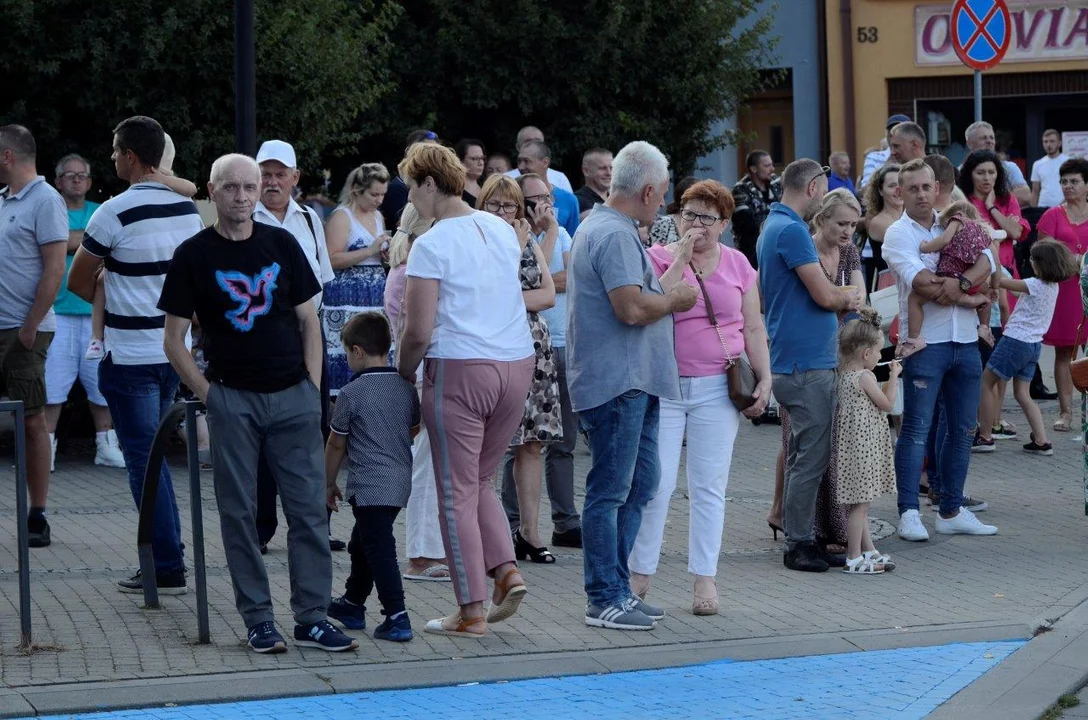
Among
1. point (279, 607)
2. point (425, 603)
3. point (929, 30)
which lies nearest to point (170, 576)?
point (279, 607)

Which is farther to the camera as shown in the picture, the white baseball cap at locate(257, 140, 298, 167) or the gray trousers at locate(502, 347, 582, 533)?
the gray trousers at locate(502, 347, 582, 533)

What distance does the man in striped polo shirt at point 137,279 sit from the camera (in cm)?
757

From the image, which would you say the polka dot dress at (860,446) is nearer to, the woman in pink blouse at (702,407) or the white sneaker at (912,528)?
the white sneaker at (912,528)

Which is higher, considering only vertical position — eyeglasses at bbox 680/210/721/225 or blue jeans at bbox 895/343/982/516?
eyeglasses at bbox 680/210/721/225

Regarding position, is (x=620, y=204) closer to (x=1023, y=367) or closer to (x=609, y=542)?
(x=609, y=542)

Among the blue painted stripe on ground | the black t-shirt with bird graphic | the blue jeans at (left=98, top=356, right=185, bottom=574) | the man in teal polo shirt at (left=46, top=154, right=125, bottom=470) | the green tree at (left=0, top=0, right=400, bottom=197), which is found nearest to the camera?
the blue painted stripe on ground

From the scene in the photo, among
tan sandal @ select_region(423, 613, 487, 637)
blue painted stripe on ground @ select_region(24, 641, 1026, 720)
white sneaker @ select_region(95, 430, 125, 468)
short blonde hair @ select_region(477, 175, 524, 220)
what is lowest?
blue painted stripe on ground @ select_region(24, 641, 1026, 720)

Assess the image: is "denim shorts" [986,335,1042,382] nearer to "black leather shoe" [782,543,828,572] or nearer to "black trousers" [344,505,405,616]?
"black leather shoe" [782,543,828,572]

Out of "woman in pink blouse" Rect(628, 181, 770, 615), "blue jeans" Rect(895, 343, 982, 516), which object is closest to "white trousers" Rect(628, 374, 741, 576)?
"woman in pink blouse" Rect(628, 181, 770, 615)

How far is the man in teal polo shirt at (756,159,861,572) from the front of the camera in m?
8.31

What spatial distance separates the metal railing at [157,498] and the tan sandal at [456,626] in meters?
0.90

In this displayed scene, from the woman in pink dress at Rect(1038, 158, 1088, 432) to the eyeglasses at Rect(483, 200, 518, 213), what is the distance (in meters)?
6.00

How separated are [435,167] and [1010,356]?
6.22 m

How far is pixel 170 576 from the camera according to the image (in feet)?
25.5
